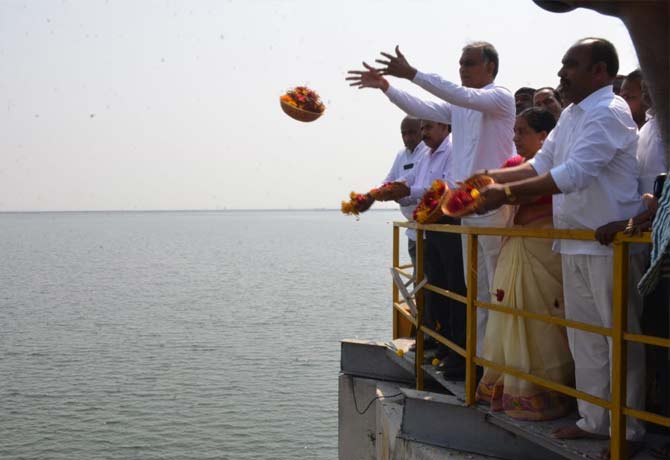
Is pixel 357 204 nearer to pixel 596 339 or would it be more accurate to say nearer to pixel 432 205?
pixel 432 205

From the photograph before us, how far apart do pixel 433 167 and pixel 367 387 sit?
241 cm

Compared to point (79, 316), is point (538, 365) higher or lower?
higher

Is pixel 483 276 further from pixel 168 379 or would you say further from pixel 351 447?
pixel 168 379

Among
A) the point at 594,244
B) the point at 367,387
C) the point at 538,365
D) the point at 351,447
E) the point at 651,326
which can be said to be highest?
the point at 594,244

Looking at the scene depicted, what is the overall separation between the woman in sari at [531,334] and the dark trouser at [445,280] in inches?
34.1

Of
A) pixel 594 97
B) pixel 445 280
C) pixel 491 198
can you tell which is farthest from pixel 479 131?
pixel 491 198

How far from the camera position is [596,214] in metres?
4.20

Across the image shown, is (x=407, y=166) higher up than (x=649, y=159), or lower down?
higher up

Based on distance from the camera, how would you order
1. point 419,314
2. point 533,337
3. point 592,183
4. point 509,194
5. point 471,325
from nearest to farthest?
point 509,194 → point 592,183 → point 533,337 → point 471,325 → point 419,314

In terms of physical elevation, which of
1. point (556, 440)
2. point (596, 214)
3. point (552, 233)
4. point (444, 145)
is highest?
point (444, 145)

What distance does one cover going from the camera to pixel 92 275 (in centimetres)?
4672

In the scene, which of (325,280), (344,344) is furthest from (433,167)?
Result: (325,280)

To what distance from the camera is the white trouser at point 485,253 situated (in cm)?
536

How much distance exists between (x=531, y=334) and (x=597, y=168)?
49.1 inches
